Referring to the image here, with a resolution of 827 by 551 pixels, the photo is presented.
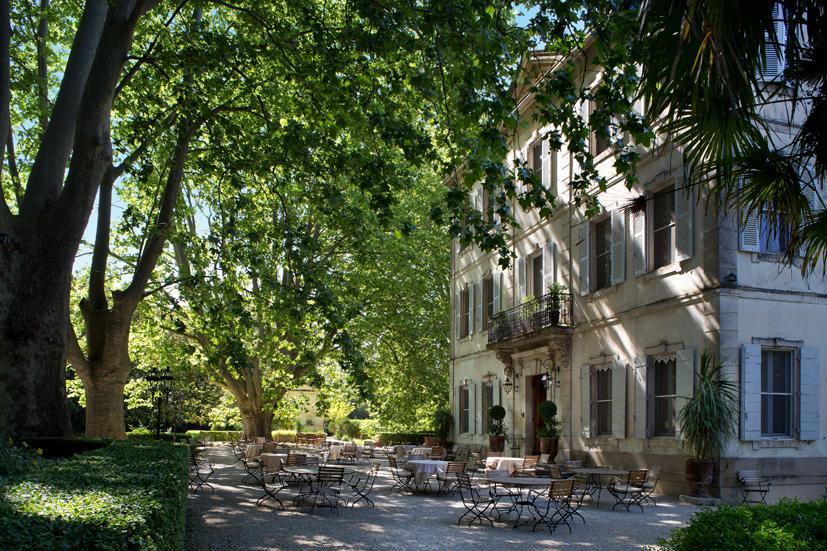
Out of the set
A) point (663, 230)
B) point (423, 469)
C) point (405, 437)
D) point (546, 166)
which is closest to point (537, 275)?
point (546, 166)

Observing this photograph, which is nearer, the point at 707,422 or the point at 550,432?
the point at 707,422

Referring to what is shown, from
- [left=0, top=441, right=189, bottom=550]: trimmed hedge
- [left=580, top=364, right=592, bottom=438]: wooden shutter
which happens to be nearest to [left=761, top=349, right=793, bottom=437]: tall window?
[left=580, top=364, right=592, bottom=438]: wooden shutter

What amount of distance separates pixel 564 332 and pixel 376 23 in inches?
483

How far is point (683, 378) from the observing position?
16.3 metres

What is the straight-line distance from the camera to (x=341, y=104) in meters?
12.8

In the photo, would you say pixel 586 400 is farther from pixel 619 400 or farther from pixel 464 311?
pixel 464 311

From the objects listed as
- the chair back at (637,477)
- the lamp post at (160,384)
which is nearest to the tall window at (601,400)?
the chair back at (637,477)

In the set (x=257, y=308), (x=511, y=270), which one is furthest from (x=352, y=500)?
(x=511, y=270)

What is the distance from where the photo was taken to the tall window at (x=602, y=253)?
20.0 meters

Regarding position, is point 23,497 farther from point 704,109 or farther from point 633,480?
point 633,480

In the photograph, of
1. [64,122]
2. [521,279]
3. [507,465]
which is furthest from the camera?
[521,279]

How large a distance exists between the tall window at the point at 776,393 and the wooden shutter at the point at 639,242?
321 centimetres

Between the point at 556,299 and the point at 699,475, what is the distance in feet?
23.1

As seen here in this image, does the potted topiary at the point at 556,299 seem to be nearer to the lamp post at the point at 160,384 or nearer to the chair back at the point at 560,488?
the chair back at the point at 560,488
